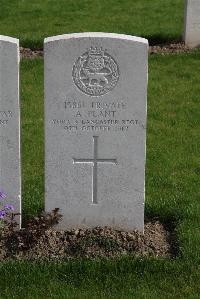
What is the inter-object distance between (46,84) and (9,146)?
24.2 inches

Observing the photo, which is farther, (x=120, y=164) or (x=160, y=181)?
(x=160, y=181)

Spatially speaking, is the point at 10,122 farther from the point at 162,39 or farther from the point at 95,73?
the point at 162,39

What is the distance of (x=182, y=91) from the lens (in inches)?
408

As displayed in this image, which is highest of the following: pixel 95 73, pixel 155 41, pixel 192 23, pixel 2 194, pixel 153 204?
pixel 192 23

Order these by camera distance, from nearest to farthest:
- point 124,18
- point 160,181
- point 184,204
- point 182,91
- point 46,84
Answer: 1. point 46,84
2. point 184,204
3. point 160,181
4. point 182,91
5. point 124,18

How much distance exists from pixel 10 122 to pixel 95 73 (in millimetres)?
802

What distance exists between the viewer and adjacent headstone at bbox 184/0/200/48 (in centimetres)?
1216

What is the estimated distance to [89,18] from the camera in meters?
14.9

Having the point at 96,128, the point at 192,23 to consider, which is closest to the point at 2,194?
the point at 96,128

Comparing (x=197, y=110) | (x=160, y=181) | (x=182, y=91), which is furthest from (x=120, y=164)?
(x=182, y=91)

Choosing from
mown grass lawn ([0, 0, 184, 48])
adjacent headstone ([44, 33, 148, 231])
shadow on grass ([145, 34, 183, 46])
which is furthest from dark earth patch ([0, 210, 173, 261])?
shadow on grass ([145, 34, 183, 46])

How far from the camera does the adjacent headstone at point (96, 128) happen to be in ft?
18.6

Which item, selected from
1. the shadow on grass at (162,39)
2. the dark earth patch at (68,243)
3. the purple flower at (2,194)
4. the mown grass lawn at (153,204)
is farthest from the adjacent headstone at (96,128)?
the shadow on grass at (162,39)

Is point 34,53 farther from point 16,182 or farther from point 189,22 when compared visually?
point 16,182
